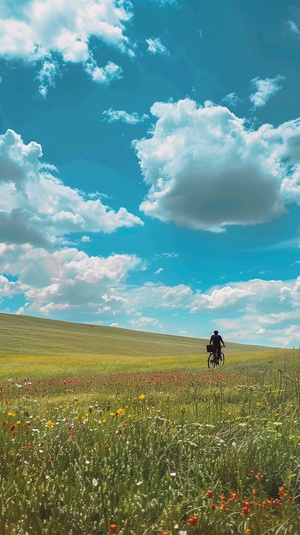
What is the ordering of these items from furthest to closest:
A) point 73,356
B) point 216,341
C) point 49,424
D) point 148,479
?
point 73,356 < point 216,341 < point 49,424 < point 148,479

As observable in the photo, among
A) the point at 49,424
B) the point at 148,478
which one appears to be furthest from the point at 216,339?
the point at 148,478

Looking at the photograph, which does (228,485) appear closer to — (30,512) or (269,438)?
(269,438)

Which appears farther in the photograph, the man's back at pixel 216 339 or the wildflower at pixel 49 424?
the man's back at pixel 216 339

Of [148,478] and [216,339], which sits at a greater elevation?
[216,339]

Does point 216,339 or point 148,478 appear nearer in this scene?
point 148,478

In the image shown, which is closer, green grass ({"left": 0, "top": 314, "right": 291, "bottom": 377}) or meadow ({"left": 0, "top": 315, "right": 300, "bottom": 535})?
meadow ({"left": 0, "top": 315, "right": 300, "bottom": 535})

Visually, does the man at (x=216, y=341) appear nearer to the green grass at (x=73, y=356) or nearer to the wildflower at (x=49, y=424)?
the green grass at (x=73, y=356)

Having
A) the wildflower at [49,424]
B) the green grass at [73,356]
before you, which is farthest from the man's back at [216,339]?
the wildflower at [49,424]

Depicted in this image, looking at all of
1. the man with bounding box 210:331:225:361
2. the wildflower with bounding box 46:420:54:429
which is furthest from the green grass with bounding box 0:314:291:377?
the wildflower with bounding box 46:420:54:429

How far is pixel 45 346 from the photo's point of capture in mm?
61844

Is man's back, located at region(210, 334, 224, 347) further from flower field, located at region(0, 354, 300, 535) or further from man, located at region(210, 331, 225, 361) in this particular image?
flower field, located at region(0, 354, 300, 535)

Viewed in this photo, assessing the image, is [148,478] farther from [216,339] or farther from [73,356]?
[73,356]

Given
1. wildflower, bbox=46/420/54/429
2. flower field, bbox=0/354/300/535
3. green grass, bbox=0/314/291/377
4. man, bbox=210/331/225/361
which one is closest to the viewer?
flower field, bbox=0/354/300/535

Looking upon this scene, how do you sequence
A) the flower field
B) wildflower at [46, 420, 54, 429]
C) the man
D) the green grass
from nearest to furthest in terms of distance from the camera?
the flower field
wildflower at [46, 420, 54, 429]
the man
the green grass
